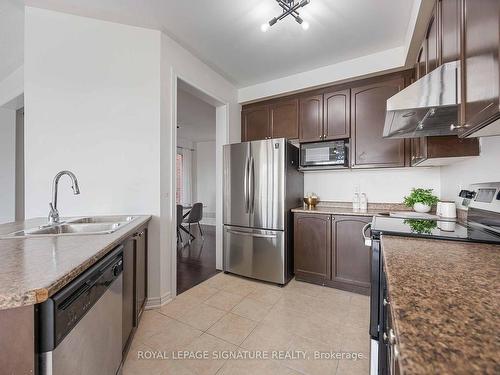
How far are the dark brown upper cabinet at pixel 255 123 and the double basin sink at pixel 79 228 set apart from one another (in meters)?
2.00

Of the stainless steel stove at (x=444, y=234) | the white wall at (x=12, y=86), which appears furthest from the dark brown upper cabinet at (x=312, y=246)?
the white wall at (x=12, y=86)

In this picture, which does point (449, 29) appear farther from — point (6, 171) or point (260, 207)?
point (6, 171)

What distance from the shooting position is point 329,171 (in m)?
3.04

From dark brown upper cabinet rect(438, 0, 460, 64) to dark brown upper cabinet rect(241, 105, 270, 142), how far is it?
206 cm

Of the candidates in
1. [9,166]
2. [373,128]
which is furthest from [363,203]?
[9,166]

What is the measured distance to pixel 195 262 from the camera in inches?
134

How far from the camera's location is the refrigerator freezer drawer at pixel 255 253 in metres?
2.59

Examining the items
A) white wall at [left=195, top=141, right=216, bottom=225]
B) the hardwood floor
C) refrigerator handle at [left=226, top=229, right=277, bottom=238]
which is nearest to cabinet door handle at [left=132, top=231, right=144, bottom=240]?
the hardwood floor

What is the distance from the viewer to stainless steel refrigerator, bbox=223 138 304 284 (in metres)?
2.59

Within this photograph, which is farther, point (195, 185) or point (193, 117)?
point (195, 185)

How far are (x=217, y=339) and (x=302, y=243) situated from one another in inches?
54.2

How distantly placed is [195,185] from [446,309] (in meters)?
6.64

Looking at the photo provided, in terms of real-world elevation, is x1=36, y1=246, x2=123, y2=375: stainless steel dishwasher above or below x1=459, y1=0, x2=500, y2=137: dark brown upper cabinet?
below

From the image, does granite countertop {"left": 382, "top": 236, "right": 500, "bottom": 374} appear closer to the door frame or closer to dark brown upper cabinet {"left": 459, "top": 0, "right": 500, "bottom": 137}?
dark brown upper cabinet {"left": 459, "top": 0, "right": 500, "bottom": 137}
